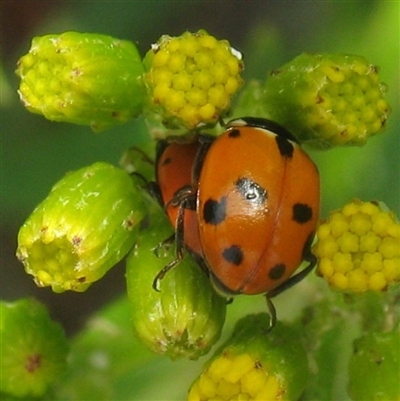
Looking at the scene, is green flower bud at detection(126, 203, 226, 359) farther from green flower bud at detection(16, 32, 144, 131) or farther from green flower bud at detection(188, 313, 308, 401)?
green flower bud at detection(16, 32, 144, 131)

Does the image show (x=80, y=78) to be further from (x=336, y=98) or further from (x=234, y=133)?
(x=336, y=98)

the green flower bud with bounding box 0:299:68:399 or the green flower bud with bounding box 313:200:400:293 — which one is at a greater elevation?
the green flower bud with bounding box 313:200:400:293

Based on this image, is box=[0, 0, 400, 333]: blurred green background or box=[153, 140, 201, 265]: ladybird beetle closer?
box=[153, 140, 201, 265]: ladybird beetle

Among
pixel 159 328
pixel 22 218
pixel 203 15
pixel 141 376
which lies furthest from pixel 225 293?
pixel 203 15

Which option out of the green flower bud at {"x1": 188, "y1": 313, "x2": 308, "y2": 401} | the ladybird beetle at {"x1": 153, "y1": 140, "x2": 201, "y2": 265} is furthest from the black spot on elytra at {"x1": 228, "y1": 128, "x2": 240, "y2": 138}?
the green flower bud at {"x1": 188, "y1": 313, "x2": 308, "y2": 401}

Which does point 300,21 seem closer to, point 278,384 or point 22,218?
point 22,218
